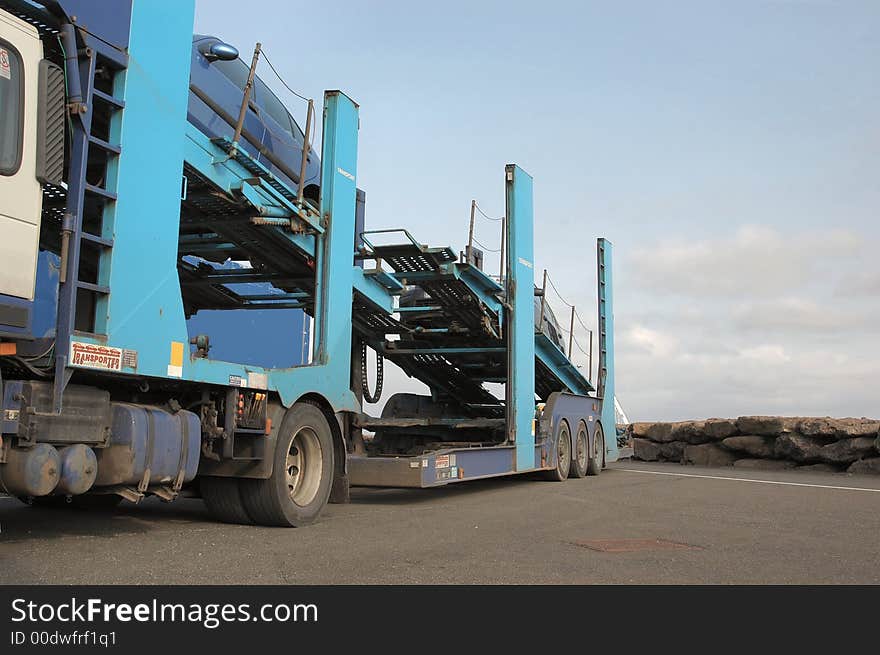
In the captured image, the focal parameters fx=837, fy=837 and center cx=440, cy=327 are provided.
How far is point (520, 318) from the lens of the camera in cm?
1245

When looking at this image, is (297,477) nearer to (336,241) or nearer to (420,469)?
(420,469)

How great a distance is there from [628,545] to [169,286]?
4178 mm

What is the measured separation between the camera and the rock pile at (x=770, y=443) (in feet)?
60.2

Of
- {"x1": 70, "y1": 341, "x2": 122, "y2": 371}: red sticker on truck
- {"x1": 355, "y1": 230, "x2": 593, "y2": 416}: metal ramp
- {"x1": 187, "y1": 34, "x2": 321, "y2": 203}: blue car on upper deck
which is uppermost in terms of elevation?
{"x1": 187, "y1": 34, "x2": 321, "y2": 203}: blue car on upper deck

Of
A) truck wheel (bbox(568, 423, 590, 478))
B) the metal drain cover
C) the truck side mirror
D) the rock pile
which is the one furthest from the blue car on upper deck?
the rock pile

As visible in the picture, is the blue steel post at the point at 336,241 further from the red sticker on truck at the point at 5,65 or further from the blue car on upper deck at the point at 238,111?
the red sticker on truck at the point at 5,65

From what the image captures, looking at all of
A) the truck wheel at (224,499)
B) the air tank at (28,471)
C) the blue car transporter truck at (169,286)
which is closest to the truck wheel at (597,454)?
the blue car transporter truck at (169,286)

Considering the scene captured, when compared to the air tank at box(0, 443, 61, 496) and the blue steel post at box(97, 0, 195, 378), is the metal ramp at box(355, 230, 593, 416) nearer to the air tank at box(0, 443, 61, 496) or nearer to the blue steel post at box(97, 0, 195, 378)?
the blue steel post at box(97, 0, 195, 378)

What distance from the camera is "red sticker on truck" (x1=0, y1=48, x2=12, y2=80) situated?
5203mm

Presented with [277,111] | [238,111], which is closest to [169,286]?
[238,111]

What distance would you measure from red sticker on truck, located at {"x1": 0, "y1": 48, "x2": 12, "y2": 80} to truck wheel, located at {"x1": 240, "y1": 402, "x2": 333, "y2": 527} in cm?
366
